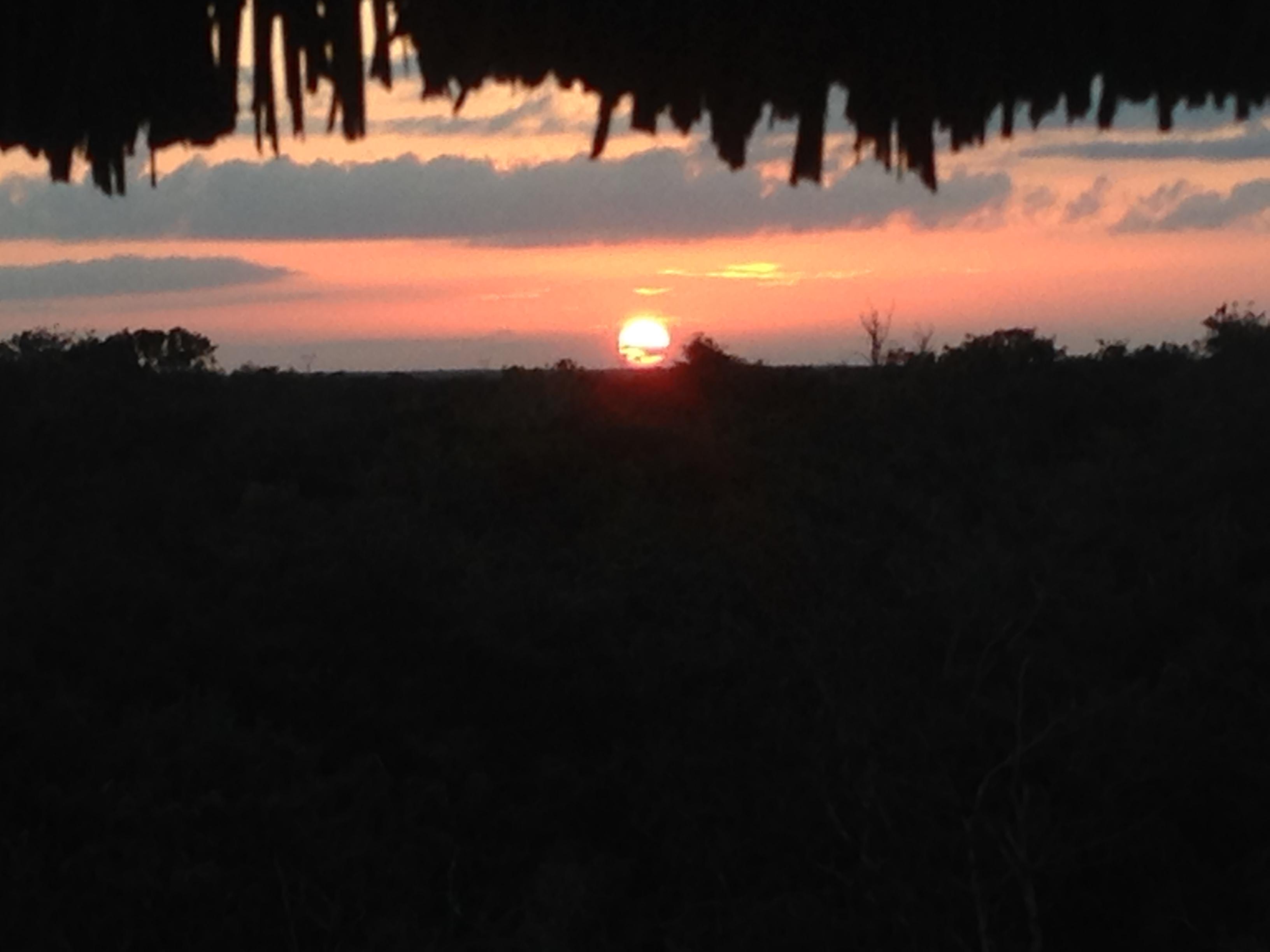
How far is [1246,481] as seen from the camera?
25641 mm

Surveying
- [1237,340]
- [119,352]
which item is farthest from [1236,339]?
[119,352]

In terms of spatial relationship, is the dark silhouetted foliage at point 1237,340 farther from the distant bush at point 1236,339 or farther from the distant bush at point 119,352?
the distant bush at point 119,352

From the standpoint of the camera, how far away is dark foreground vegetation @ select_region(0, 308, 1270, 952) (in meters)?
15.9

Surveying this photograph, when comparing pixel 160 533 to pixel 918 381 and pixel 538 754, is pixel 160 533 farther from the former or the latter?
pixel 918 381

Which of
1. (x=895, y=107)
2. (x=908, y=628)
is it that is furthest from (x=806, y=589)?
(x=895, y=107)

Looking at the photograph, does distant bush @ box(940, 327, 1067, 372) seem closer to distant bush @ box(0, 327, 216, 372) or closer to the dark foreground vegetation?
the dark foreground vegetation

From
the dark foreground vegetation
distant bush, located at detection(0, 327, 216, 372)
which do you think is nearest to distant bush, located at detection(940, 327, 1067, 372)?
the dark foreground vegetation

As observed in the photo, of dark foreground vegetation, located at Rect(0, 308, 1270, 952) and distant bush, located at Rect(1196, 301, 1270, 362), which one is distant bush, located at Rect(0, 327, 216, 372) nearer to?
dark foreground vegetation, located at Rect(0, 308, 1270, 952)

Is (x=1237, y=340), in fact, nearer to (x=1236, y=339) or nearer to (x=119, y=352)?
(x=1236, y=339)

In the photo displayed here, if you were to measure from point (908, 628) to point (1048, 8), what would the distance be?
67.5 ft

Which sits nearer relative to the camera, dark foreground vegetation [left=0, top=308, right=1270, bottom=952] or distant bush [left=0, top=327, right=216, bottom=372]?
dark foreground vegetation [left=0, top=308, right=1270, bottom=952]

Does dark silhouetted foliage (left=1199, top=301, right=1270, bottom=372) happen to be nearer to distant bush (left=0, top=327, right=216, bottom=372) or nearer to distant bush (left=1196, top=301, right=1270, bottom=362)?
distant bush (left=1196, top=301, right=1270, bottom=362)

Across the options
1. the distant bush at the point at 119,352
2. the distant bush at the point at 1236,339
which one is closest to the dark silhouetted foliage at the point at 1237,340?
the distant bush at the point at 1236,339

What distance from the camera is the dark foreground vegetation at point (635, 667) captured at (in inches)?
628
